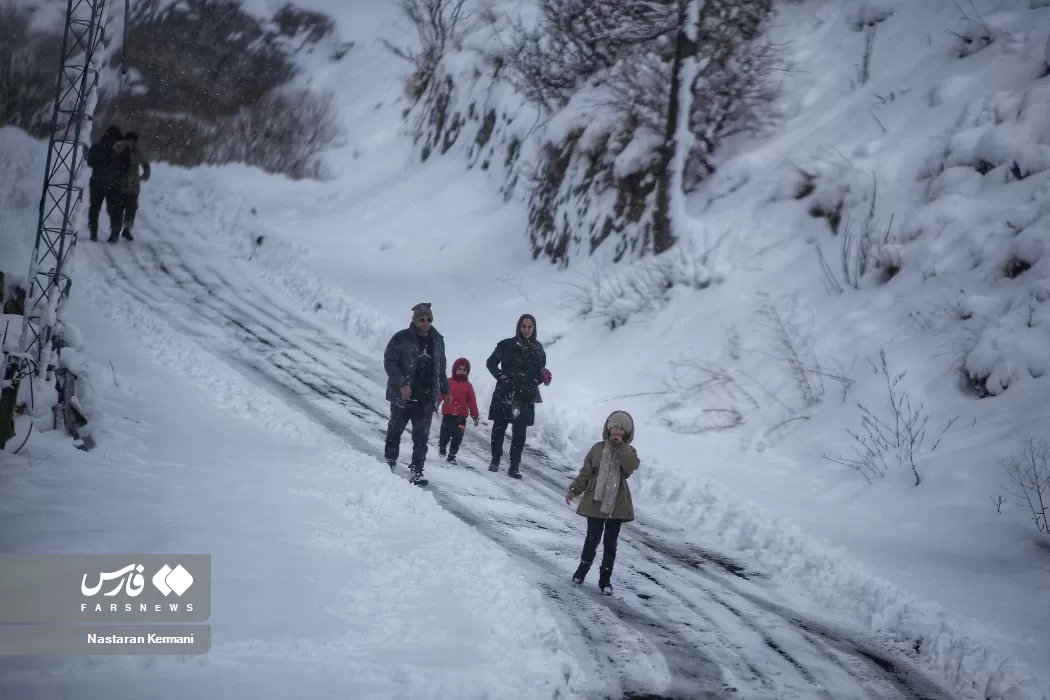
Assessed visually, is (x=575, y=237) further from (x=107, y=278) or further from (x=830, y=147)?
(x=107, y=278)

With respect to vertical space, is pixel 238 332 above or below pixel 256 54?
below

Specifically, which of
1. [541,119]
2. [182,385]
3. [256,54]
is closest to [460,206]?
[541,119]

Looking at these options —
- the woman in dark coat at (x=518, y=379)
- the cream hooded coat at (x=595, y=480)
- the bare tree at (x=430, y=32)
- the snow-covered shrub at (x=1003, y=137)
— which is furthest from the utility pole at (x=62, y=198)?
the bare tree at (x=430, y=32)

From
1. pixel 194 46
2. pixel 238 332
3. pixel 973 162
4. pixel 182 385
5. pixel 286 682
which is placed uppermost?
pixel 194 46

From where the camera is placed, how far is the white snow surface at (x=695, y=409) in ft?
17.5

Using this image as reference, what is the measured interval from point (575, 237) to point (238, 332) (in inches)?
274

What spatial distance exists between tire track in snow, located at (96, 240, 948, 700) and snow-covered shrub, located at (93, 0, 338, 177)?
18.1m

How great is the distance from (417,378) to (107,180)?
11.5 meters

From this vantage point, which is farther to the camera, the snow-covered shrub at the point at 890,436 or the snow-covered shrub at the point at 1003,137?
the snow-covered shrub at the point at 1003,137

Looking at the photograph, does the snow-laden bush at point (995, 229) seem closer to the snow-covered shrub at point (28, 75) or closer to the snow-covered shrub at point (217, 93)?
the snow-covered shrub at point (217, 93)

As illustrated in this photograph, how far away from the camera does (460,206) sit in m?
21.5

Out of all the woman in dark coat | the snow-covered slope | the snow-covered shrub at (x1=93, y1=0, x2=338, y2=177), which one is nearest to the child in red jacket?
the woman in dark coat

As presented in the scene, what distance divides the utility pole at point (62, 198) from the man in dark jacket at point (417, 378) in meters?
3.02

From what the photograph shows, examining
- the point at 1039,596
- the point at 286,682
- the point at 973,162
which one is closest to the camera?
the point at 286,682
